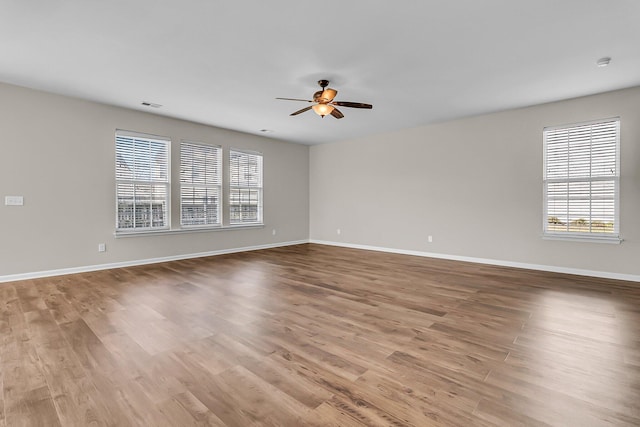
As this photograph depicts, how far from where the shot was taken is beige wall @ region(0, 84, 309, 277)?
4.21m

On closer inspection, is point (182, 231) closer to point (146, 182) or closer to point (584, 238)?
point (146, 182)

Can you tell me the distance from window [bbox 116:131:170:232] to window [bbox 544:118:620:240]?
6.79 metres

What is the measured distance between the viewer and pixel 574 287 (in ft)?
12.9

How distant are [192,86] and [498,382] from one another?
4.65 metres

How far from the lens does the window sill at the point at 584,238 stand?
4344 millimetres

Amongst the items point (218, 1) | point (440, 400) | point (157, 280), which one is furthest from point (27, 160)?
point (440, 400)

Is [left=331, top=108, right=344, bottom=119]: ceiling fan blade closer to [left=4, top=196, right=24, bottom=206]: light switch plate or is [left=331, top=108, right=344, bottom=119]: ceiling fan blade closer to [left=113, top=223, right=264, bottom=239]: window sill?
[left=113, top=223, right=264, bottom=239]: window sill

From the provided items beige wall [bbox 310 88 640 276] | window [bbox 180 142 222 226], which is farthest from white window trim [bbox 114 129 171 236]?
beige wall [bbox 310 88 640 276]

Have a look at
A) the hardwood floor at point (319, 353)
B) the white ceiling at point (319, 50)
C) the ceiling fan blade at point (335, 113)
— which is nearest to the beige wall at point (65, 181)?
the white ceiling at point (319, 50)

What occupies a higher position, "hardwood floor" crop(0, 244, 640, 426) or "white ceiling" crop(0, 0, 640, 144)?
"white ceiling" crop(0, 0, 640, 144)

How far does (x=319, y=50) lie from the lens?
3.17 metres

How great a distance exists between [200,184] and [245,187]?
1112 millimetres

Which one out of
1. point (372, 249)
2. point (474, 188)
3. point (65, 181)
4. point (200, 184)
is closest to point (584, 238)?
point (474, 188)

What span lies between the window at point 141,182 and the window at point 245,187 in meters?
1.43
